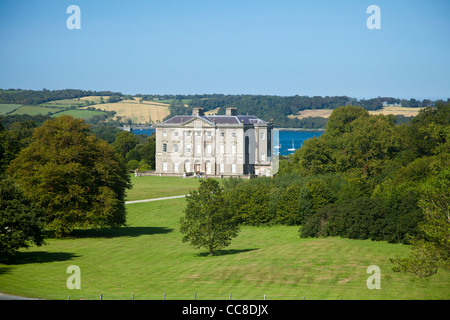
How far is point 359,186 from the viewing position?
59344 mm

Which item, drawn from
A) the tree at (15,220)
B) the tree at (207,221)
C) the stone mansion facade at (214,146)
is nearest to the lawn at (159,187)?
the stone mansion facade at (214,146)

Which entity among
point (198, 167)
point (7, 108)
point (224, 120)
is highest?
point (7, 108)

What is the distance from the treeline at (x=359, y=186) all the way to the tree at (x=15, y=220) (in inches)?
871

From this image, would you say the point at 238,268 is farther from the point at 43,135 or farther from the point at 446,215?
the point at 43,135

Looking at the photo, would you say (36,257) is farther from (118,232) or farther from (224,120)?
(224,120)

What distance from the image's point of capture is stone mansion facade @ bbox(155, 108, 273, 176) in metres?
105

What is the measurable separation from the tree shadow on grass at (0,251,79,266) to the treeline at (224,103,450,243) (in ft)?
65.6

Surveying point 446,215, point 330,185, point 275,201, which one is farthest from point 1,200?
point 330,185

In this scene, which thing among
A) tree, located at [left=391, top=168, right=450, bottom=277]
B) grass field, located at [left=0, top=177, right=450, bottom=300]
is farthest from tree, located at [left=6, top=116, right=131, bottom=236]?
tree, located at [left=391, top=168, right=450, bottom=277]

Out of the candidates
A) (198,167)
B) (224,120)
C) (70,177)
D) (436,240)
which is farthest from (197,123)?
(436,240)

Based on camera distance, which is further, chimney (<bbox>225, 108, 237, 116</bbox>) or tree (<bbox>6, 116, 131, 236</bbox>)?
chimney (<bbox>225, 108, 237, 116</bbox>)

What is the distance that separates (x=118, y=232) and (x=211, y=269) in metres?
20.1

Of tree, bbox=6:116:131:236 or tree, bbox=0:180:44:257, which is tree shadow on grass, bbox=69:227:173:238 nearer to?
tree, bbox=6:116:131:236

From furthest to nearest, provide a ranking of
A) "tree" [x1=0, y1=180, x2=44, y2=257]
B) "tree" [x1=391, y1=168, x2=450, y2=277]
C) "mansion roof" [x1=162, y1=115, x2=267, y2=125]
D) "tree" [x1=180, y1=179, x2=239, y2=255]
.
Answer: "mansion roof" [x1=162, y1=115, x2=267, y2=125]
"tree" [x1=180, y1=179, x2=239, y2=255]
"tree" [x1=0, y1=180, x2=44, y2=257]
"tree" [x1=391, y1=168, x2=450, y2=277]
